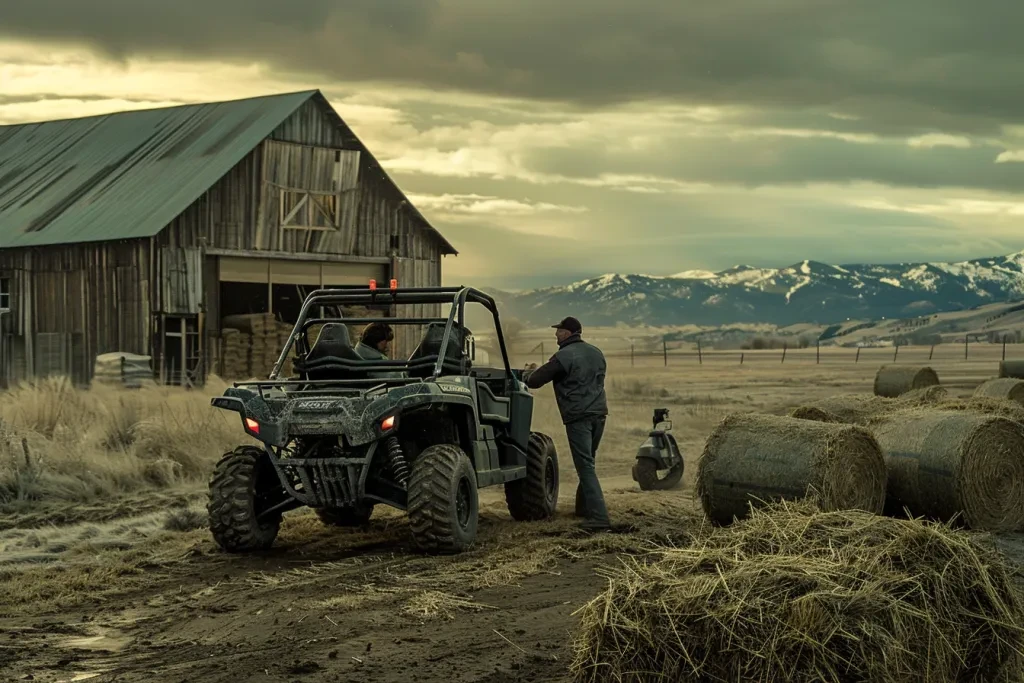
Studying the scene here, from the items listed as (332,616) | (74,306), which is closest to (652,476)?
(332,616)

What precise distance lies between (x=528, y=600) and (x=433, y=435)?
10.5 ft

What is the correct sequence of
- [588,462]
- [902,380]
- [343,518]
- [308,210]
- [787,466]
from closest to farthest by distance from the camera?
[787,466] → [588,462] → [343,518] → [902,380] → [308,210]

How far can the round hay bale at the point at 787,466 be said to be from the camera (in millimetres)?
11836

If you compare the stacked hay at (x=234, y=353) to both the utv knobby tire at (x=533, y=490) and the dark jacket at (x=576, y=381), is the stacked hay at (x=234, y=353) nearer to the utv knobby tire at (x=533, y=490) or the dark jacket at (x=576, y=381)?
the utv knobby tire at (x=533, y=490)

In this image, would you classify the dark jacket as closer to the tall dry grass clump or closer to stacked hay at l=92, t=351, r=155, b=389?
the tall dry grass clump

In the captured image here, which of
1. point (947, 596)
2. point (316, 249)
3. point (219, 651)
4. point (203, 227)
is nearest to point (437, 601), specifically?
point (219, 651)

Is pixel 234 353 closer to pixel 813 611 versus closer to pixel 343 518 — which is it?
pixel 343 518

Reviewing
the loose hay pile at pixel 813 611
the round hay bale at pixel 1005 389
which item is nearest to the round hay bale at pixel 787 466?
the loose hay pile at pixel 813 611

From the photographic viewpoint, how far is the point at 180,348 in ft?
101

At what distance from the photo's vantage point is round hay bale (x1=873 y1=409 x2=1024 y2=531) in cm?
1291

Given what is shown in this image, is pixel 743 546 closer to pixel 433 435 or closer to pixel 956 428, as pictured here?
pixel 433 435

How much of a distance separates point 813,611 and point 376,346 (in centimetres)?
842

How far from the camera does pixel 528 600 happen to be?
9594mm

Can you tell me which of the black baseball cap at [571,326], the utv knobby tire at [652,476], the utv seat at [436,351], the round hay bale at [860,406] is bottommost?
the utv knobby tire at [652,476]
